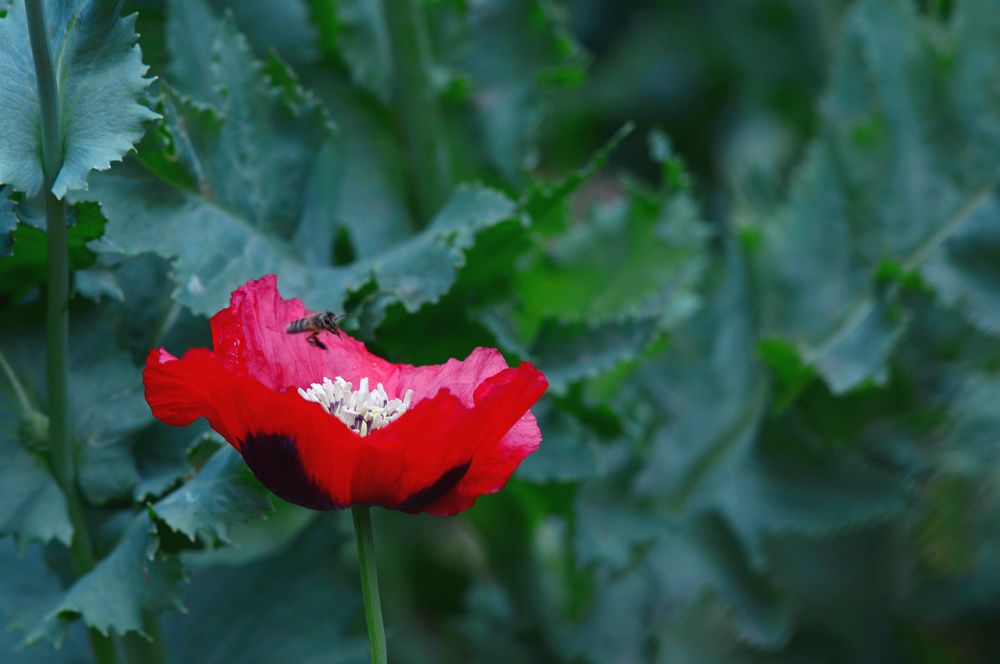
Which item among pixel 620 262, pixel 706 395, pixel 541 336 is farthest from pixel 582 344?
pixel 706 395

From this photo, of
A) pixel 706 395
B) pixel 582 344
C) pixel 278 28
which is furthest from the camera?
pixel 706 395

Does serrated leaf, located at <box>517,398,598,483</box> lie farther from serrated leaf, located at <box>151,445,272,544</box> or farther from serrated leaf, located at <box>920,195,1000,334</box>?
serrated leaf, located at <box>920,195,1000,334</box>

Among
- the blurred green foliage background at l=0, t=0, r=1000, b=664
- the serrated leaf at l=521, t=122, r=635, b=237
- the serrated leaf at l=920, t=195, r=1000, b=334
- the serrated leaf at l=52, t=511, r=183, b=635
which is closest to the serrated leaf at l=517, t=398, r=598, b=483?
the blurred green foliage background at l=0, t=0, r=1000, b=664

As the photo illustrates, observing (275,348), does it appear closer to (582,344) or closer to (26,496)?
(26,496)

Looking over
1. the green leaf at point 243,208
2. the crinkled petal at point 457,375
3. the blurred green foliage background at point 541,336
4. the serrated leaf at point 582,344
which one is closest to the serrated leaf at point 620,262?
the blurred green foliage background at point 541,336

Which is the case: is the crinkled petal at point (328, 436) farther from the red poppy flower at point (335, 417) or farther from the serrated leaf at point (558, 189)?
the serrated leaf at point (558, 189)

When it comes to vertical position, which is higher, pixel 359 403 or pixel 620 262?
pixel 359 403

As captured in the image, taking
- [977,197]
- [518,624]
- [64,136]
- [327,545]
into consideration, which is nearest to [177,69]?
[64,136]

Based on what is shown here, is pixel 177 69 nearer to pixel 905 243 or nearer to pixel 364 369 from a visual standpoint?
pixel 364 369
